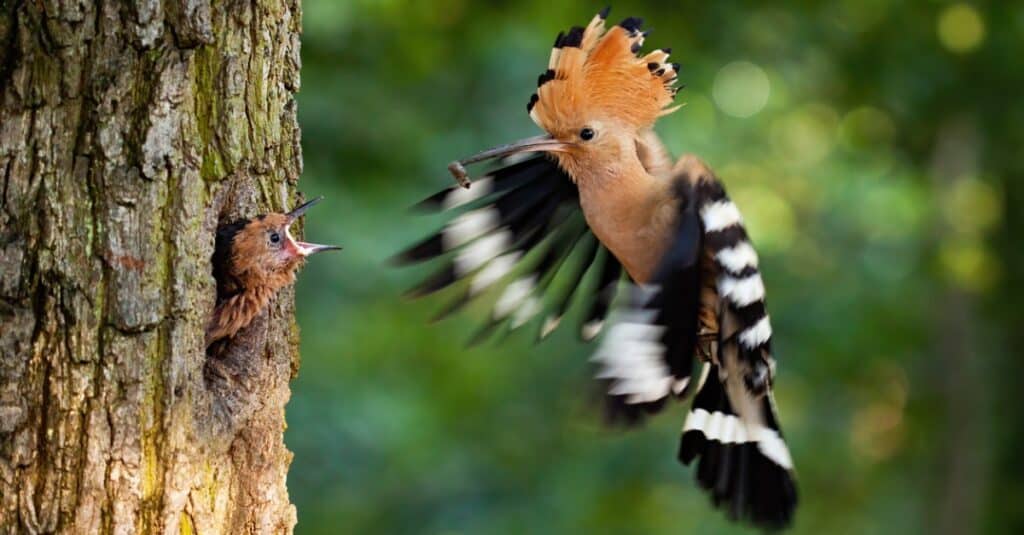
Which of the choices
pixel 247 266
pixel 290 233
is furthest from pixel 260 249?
pixel 290 233

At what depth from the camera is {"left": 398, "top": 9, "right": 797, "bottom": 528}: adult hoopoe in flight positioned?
112 inches

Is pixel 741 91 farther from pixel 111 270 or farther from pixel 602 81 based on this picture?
pixel 111 270

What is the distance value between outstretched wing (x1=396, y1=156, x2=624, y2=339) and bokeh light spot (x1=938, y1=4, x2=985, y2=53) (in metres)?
4.13

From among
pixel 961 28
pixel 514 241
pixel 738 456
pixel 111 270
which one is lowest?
pixel 738 456

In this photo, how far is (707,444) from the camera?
3473mm

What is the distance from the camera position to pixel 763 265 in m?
8.38

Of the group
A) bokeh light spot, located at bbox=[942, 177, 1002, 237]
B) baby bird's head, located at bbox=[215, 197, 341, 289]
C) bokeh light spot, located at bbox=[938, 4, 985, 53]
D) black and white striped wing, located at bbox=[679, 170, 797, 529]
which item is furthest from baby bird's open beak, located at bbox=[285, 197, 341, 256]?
bokeh light spot, located at bbox=[942, 177, 1002, 237]

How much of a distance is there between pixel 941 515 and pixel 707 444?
739cm

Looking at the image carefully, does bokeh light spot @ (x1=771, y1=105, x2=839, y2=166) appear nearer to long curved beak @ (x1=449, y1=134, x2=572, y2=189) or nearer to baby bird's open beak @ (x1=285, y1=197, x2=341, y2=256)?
long curved beak @ (x1=449, y1=134, x2=572, y2=189)

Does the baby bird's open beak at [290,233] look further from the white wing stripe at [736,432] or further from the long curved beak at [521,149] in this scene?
the white wing stripe at [736,432]

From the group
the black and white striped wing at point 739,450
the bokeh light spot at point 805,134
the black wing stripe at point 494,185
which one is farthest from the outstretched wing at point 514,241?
the bokeh light spot at point 805,134

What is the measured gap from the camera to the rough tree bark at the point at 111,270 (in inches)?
89.4

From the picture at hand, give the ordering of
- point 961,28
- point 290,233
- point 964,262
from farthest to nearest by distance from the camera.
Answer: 1. point 964,262
2. point 961,28
3. point 290,233

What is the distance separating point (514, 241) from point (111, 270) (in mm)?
1293
